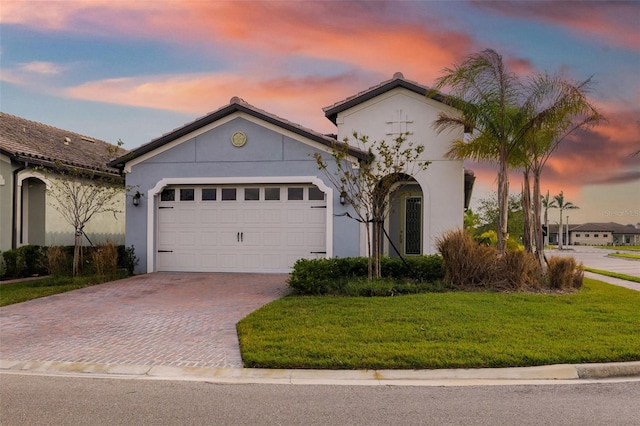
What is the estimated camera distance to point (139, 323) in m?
8.54

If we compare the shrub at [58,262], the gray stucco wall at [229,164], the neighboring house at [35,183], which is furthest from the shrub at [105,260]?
the neighboring house at [35,183]

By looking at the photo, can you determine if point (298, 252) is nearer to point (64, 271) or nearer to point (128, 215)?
point (128, 215)

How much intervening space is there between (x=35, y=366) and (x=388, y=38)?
39.0ft

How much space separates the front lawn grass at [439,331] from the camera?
6.14m

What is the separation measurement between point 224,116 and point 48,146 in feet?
25.6

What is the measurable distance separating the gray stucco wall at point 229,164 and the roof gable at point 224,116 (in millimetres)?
289

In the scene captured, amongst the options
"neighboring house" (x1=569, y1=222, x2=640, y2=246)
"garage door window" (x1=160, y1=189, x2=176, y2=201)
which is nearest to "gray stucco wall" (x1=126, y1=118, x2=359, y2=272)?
"garage door window" (x1=160, y1=189, x2=176, y2=201)

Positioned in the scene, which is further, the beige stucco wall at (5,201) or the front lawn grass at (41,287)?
the beige stucco wall at (5,201)

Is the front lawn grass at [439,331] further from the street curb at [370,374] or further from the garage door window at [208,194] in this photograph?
the garage door window at [208,194]

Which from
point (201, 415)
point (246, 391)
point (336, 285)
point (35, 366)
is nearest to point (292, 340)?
point (246, 391)

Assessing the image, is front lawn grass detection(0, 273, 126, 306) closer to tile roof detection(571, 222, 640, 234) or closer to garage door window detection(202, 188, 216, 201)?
garage door window detection(202, 188, 216, 201)

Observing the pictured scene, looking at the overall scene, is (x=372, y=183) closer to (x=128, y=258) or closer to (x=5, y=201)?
(x=128, y=258)

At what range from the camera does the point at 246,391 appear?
531cm

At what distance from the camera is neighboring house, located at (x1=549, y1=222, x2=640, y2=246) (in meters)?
110
